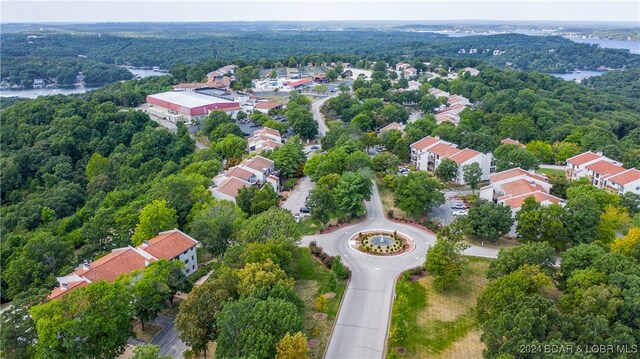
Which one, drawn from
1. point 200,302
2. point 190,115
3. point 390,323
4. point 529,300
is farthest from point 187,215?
point 190,115

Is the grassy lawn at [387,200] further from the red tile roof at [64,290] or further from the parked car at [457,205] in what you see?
the red tile roof at [64,290]

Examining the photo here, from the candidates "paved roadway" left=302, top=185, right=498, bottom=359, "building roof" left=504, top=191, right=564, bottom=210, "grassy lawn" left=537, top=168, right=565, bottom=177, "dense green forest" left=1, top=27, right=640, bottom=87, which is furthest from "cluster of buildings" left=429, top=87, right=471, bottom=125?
"dense green forest" left=1, top=27, right=640, bottom=87

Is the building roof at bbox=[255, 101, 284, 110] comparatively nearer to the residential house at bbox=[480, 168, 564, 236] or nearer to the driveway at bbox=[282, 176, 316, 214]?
the driveway at bbox=[282, 176, 316, 214]

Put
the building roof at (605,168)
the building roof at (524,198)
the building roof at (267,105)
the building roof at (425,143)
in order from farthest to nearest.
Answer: the building roof at (267,105) → the building roof at (425,143) → the building roof at (605,168) → the building roof at (524,198)

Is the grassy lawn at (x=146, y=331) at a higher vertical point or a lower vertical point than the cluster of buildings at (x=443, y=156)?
lower

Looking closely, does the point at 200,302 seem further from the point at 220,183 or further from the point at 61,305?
the point at 220,183

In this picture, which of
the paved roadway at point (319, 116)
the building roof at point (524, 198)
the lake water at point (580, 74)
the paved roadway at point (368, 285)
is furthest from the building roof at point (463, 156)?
the lake water at point (580, 74)

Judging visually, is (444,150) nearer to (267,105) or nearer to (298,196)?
(298,196)
